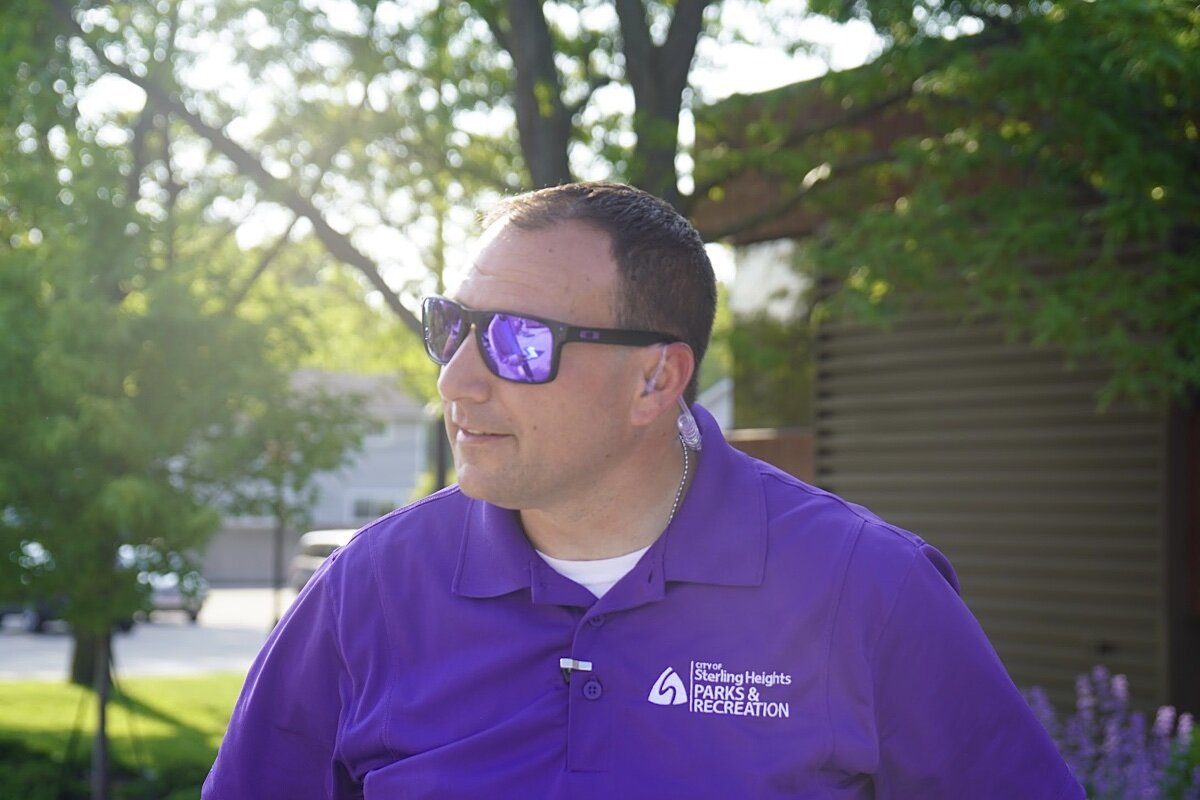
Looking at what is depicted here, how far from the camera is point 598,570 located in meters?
2.53

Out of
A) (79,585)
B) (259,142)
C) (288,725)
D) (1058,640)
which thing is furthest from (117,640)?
A: (288,725)

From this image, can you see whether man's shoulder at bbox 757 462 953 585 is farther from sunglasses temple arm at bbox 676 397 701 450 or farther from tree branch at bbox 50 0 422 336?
tree branch at bbox 50 0 422 336

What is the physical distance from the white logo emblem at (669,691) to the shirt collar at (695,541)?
17cm

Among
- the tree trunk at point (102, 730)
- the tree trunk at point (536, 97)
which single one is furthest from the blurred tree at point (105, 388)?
the tree trunk at point (536, 97)

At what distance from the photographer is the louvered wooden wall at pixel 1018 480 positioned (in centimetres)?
1008

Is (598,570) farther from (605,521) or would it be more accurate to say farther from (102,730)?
(102,730)

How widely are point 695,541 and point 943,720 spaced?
491mm

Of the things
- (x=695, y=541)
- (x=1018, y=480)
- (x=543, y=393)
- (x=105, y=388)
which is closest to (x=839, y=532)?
(x=695, y=541)

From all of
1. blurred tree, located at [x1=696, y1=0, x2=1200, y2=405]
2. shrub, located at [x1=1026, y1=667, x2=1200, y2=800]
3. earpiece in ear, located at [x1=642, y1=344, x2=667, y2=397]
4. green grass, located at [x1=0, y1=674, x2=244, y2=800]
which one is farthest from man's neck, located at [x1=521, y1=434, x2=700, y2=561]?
green grass, located at [x1=0, y1=674, x2=244, y2=800]

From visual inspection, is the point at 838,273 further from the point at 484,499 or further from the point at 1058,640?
the point at 484,499

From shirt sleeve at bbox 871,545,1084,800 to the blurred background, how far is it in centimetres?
452

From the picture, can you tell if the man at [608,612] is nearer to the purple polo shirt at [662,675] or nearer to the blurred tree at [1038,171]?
the purple polo shirt at [662,675]

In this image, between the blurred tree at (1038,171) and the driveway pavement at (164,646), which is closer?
the blurred tree at (1038,171)

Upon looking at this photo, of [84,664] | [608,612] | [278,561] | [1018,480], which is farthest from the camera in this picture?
[278,561]
